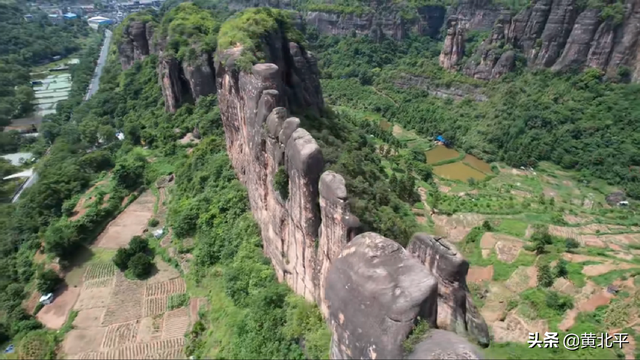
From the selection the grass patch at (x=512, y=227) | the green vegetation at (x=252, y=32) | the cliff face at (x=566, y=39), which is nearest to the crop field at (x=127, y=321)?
the green vegetation at (x=252, y=32)

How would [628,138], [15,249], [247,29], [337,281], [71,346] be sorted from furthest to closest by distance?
1. [628,138]
2. [15,249]
3. [247,29]
4. [71,346]
5. [337,281]

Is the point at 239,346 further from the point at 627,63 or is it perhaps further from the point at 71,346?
the point at 627,63

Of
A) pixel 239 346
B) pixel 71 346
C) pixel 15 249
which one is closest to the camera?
pixel 239 346

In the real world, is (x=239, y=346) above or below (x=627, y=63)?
below

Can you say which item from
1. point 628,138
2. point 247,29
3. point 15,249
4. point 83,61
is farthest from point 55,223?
point 83,61

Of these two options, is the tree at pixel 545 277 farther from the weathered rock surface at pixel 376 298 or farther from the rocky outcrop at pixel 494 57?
the rocky outcrop at pixel 494 57

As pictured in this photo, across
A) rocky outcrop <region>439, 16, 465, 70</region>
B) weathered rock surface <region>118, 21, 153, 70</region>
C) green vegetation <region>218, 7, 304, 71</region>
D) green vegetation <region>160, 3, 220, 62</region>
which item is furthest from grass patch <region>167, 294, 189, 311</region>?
rocky outcrop <region>439, 16, 465, 70</region>
